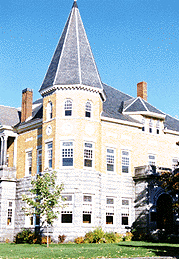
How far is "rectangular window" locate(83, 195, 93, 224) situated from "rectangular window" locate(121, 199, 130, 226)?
→ 478cm

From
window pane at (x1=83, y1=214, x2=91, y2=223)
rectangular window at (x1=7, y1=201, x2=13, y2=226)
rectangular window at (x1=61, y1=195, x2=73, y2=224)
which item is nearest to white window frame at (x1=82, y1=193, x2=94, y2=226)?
window pane at (x1=83, y1=214, x2=91, y2=223)

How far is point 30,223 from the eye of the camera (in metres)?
35.8

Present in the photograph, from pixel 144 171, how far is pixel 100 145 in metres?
5.10

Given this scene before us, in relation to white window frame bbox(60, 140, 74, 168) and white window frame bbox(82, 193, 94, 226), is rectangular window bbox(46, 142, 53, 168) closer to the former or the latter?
white window frame bbox(60, 140, 74, 168)

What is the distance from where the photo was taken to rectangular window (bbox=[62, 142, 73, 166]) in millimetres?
32281

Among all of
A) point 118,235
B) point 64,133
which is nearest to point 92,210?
point 118,235

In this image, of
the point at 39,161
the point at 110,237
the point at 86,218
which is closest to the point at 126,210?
the point at 110,237

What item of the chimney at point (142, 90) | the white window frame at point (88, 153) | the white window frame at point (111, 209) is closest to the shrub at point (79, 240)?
the white window frame at point (111, 209)

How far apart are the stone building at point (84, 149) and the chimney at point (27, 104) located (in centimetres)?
10

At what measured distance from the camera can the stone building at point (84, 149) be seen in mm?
32125

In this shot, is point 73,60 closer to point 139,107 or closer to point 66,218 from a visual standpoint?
point 139,107

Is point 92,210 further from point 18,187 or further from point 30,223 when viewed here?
point 18,187

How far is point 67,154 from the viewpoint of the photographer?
32.3 meters

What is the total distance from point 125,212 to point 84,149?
24.8 feet
